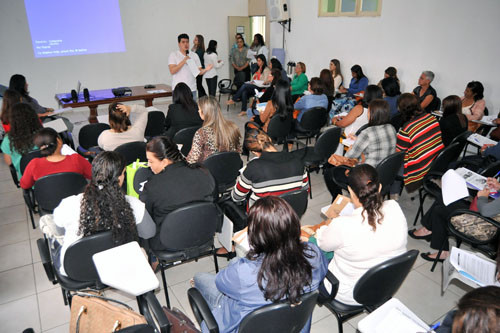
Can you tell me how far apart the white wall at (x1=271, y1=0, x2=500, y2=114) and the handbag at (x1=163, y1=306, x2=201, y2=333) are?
5431 mm

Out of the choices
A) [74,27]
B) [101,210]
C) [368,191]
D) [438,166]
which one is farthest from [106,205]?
[74,27]

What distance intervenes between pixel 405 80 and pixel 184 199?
538 centimetres

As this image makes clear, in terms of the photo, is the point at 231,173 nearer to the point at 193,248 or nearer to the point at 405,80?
the point at 193,248

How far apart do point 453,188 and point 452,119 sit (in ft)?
4.81

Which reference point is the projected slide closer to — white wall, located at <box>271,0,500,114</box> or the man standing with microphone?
the man standing with microphone

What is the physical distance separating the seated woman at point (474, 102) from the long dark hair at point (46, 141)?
501 centimetres

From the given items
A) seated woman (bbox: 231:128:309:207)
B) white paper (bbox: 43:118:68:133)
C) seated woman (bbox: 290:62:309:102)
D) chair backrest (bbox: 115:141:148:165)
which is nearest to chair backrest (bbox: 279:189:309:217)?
seated woman (bbox: 231:128:309:207)

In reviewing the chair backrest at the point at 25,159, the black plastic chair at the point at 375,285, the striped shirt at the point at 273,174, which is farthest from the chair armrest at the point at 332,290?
the chair backrest at the point at 25,159

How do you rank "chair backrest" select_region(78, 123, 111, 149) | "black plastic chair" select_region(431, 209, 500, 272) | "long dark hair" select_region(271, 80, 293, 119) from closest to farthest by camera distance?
1. "black plastic chair" select_region(431, 209, 500, 272)
2. "chair backrest" select_region(78, 123, 111, 149)
3. "long dark hair" select_region(271, 80, 293, 119)

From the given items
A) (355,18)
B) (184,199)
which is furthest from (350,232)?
(355,18)

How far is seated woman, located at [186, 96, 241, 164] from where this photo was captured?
3287mm

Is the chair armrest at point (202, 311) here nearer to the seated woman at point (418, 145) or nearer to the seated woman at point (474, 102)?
the seated woman at point (418, 145)

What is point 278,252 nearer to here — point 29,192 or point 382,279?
point 382,279

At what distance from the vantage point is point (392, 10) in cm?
614
